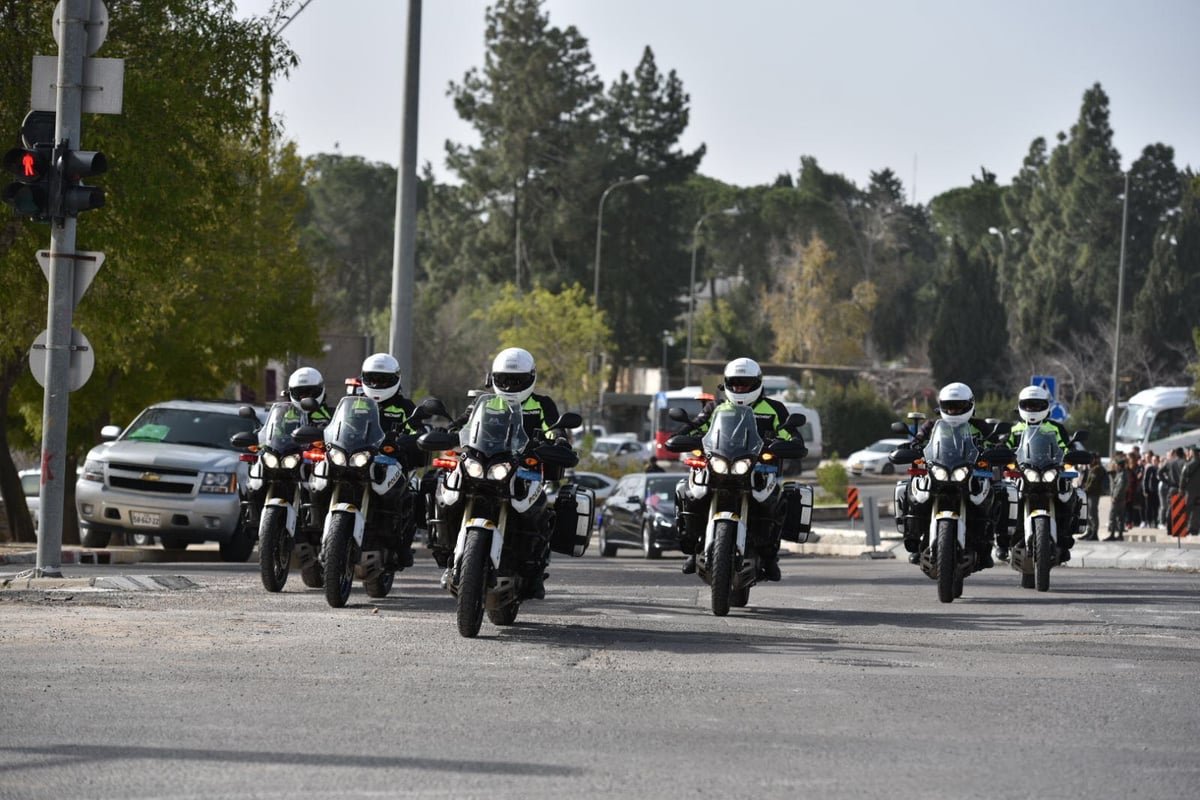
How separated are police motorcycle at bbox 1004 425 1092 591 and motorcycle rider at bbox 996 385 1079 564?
19 millimetres

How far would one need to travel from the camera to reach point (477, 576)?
11836mm

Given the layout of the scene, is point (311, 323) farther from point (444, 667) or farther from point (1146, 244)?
point (1146, 244)

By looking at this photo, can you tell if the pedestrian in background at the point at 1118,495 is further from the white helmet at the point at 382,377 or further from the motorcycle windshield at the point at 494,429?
the motorcycle windshield at the point at 494,429

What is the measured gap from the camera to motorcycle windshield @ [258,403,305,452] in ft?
52.7

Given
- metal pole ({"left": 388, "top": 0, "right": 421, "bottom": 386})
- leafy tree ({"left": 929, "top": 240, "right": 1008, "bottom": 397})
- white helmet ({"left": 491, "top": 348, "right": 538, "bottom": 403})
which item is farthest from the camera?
leafy tree ({"left": 929, "top": 240, "right": 1008, "bottom": 397})

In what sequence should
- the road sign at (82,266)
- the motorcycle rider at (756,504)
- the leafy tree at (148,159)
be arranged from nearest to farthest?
the motorcycle rider at (756,504) → the road sign at (82,266) → the leafy tree at (148,159)

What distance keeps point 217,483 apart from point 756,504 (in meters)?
8.69

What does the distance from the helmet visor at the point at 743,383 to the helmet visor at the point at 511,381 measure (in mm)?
2868

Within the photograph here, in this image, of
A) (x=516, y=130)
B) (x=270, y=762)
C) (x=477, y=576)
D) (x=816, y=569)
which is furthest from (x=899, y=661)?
(x=516, y=130)

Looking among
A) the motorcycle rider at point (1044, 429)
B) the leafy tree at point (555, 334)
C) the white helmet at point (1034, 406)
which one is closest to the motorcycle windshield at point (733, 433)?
the motorcycle rider at point (1044, 429)

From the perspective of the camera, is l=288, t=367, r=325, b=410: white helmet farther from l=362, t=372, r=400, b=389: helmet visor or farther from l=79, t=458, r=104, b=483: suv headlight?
l=79, t=458, r=104, b=483: suv headlight

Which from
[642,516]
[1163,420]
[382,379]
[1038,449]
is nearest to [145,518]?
[382,379]

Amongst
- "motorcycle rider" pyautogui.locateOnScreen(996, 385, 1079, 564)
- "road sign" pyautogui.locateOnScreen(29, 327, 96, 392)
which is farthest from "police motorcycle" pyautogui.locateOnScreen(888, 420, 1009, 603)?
"road sign" pyautogui.locateOnScreen(29, 327, 96, 392)

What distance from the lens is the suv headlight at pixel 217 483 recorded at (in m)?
21.8
